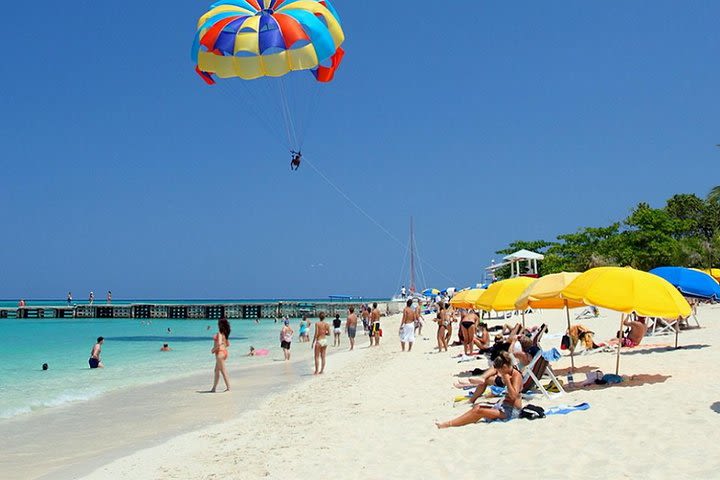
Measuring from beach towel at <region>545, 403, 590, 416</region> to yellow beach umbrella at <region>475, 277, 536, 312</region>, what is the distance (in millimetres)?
3951

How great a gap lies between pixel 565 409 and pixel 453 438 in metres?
1.44

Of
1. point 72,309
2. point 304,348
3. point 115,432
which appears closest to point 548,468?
point 115,432

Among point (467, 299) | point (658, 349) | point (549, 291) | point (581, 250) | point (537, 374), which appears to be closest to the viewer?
point (537, 374)

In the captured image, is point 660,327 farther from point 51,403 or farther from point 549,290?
point 51,403

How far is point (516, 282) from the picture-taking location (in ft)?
37.4

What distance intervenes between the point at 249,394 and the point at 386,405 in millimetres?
4113

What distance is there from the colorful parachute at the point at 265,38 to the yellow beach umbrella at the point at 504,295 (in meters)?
8.42

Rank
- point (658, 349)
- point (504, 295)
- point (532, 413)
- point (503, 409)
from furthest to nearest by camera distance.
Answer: point (658, 349) → point (504, 295) → point (503, 409) → point (532, 413)

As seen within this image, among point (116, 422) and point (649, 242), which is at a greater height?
point (649, 242)

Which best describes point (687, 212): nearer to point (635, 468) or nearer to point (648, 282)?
point (648, 282)

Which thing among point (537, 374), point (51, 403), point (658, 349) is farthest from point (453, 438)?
point (51, 403)

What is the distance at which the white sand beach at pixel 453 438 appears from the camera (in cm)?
521

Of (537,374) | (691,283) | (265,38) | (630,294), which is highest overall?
(265,38)

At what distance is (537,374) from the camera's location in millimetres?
8266
